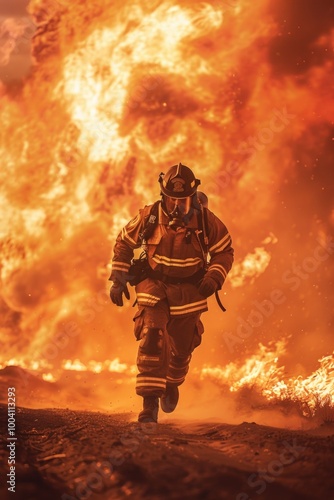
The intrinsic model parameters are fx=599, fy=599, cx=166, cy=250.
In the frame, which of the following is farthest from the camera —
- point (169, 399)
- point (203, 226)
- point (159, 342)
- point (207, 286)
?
point (169, 399)

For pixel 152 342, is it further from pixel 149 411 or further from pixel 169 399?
pixel 169 399

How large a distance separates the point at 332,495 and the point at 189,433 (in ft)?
9.19

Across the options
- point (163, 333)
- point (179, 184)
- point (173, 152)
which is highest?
point (173, 152)

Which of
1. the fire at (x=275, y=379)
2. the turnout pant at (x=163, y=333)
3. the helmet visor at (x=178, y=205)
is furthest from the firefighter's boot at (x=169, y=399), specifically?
the helmet visor at (x=178, y=205)

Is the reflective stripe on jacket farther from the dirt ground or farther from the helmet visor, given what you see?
the dirt ground

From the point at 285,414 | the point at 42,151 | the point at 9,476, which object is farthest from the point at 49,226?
the point at 9,476

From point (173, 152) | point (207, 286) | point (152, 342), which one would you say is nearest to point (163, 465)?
point (152, 342)

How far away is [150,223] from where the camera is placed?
24.0 feet

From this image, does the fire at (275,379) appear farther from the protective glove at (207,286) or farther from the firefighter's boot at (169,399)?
the protective glove at (207,286)

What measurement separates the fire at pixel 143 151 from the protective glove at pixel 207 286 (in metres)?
3.98

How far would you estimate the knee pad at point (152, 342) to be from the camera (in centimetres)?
700

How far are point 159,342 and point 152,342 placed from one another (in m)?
0.08

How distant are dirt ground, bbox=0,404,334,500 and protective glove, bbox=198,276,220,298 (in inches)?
68.7

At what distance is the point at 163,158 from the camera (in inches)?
433
